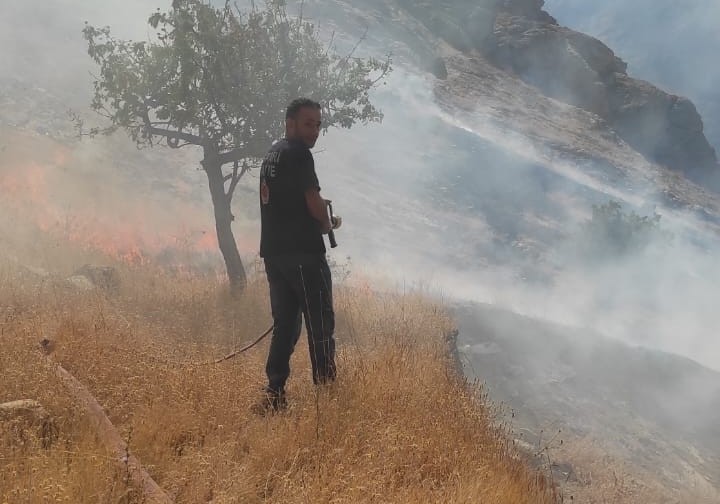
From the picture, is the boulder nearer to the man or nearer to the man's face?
the man

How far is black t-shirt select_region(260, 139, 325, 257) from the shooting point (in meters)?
3.37

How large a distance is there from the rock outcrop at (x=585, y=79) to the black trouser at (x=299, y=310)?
174ft

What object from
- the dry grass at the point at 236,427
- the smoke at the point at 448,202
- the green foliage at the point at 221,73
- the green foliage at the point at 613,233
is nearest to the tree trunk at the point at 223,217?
the green foliage at the point at 221,73

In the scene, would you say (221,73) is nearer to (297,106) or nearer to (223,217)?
(223,217)

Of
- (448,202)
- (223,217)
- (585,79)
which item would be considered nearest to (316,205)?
(223,217)

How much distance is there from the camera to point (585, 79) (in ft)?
180

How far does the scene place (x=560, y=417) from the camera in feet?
27.9

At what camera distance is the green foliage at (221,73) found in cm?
698

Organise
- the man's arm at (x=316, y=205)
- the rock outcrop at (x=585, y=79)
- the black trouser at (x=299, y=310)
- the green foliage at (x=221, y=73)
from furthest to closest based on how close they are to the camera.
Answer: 1. the rock outcrop at (x=585, y=79)
2. the green foliage at (x=221, y=73)
3. the black trouser at (x=299, y=310)
4. the man's arm at (x=316, y=205)

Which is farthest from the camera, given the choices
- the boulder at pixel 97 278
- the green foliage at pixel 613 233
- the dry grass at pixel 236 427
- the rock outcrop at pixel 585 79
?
the rock outcrop at pixel 585 79

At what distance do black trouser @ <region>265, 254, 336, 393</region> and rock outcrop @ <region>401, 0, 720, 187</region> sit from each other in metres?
53.1

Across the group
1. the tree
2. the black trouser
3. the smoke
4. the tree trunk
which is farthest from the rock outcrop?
the black trouser

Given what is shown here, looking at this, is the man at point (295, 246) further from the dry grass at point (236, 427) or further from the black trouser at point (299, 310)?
the dry grass at point (236, 427)

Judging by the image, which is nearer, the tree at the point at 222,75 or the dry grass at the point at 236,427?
the dry grass at the point at 236,427
